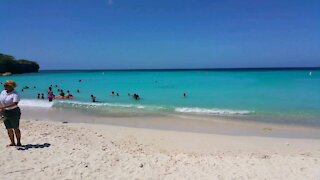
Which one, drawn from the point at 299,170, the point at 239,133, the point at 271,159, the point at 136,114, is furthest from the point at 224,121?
the point at 299,170

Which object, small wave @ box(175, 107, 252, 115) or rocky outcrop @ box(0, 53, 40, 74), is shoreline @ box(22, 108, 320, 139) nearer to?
small wave @ box(175, 107, 252, 115)

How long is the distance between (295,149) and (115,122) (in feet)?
27.9

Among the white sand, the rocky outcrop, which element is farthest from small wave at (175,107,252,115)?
the rocky outcrop

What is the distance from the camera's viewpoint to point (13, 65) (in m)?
97.9

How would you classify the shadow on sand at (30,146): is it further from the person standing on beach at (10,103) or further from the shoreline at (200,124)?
the shoreline at (200,124)

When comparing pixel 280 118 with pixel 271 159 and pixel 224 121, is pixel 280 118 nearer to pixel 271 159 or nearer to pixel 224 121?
pixel 224 121

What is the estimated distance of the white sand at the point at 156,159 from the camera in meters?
6.64

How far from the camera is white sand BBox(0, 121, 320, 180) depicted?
664cm

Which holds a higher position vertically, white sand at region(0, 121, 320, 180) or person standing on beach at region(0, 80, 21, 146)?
person standing on beach at region(0, 80, 21, 146)

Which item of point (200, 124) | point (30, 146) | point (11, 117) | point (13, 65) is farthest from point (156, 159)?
point (13, 65)

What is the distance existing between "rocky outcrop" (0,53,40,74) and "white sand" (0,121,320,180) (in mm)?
91320

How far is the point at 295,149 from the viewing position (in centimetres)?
980

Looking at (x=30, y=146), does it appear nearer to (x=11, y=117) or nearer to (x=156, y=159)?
(x=11, y=117)

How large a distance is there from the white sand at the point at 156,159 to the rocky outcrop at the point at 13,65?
300 ft
